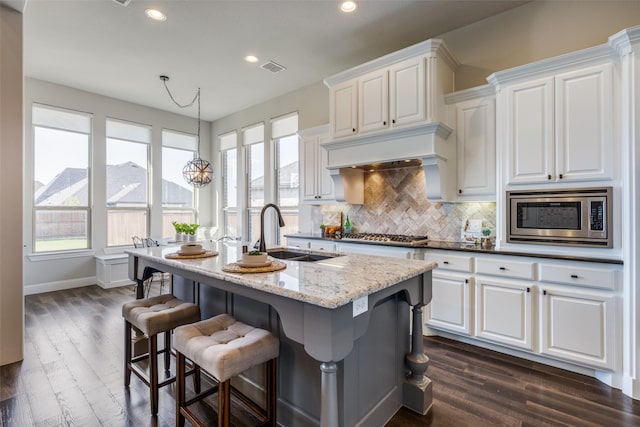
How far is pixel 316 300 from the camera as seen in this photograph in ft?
4.09

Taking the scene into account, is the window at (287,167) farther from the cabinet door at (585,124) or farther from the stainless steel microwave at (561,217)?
the cabinet door at (585,124)

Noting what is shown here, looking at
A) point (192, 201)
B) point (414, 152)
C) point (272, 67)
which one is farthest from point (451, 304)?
point (192, 201)

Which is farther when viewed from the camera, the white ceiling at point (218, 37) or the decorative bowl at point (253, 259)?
the white ceiling at point (218, 37)

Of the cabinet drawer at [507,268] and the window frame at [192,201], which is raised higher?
the window frame at [192,201]

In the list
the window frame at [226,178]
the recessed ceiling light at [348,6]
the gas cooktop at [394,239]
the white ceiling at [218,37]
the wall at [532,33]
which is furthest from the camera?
the window frame at [226,178]

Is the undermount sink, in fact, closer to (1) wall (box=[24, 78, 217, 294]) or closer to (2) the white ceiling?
(2) the white ceiling

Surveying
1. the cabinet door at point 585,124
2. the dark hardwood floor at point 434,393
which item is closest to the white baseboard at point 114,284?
the dark hardwood floor at point 434,393

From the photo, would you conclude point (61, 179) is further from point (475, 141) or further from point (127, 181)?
point (475, 141)

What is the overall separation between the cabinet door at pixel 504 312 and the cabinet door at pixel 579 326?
0.12 meters

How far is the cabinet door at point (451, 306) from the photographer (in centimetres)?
300

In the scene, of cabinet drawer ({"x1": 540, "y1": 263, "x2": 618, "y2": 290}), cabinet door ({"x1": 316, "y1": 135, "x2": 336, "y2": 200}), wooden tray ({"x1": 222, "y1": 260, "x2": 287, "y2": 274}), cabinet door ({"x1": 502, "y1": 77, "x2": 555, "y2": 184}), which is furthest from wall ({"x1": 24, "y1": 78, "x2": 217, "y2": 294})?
cabinet drawer ({"x1": 540, "y1": 263, "x2": 618, "y2": 290})

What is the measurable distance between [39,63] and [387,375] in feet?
19.2

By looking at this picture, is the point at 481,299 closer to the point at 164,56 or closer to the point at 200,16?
the point at 200,16

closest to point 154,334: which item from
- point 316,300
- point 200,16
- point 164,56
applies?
point 316,300
